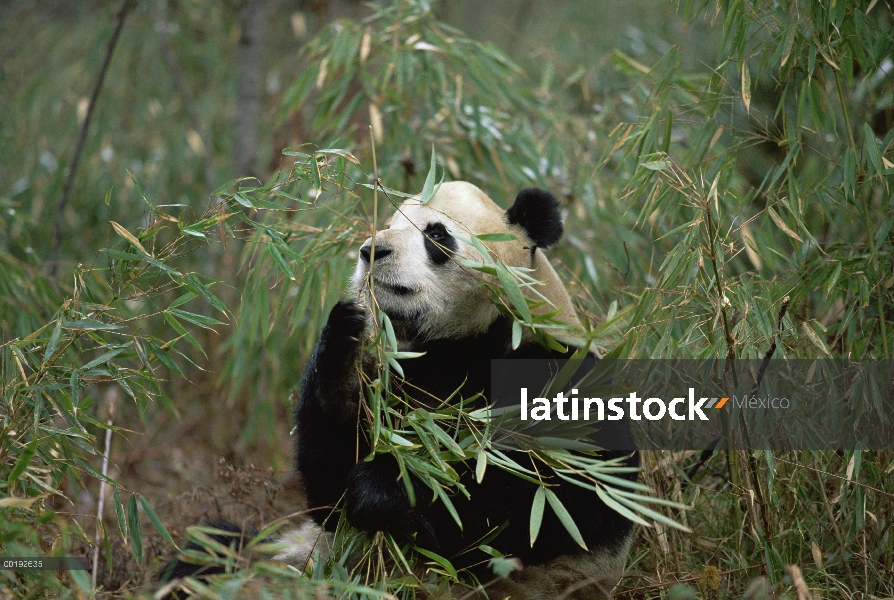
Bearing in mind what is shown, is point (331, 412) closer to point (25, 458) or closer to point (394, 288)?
point (394, 288)

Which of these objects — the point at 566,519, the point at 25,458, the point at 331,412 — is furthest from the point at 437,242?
the point at 25,458

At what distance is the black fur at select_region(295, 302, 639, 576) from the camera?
9.06 ft

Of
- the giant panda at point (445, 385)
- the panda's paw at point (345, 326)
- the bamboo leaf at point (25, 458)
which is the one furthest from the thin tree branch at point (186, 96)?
the bamboo leaf at point (25, 458)

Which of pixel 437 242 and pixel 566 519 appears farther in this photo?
pixel 437 242

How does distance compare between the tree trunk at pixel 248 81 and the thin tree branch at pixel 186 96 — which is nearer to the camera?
the tree trunk at pixel 248 81

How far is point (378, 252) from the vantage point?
2.97m

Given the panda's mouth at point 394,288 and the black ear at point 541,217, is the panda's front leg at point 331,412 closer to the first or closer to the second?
the panda's mouth at point 394,288

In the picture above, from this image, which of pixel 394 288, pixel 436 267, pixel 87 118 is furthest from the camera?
pixel 87 118

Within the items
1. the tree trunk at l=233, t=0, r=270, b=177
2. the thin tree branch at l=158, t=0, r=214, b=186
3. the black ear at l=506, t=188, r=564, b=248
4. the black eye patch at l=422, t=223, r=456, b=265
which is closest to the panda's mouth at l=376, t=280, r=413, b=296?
the black eye patch at l=422, t=223, r=456, b=265

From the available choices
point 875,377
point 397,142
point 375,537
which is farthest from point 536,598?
point 397,142

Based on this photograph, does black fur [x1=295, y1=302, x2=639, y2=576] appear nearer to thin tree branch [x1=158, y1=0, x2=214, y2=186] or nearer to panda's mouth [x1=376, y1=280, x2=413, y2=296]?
panda's mouth [x1=376, y1=280, x2=413, y2=296]

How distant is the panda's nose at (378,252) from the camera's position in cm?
294

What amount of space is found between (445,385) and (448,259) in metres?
0.47

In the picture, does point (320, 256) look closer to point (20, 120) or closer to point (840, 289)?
point (840, 289)
